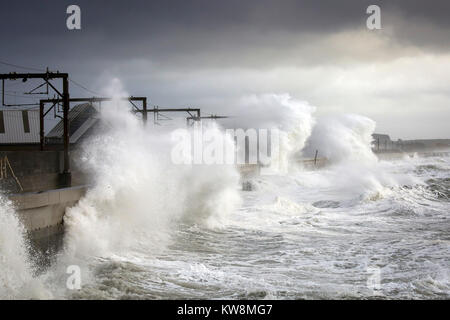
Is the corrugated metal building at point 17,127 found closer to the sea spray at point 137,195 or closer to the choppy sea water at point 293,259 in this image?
the sea spray at point 137,195

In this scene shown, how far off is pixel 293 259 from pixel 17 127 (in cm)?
2865

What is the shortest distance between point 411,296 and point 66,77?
12478mm

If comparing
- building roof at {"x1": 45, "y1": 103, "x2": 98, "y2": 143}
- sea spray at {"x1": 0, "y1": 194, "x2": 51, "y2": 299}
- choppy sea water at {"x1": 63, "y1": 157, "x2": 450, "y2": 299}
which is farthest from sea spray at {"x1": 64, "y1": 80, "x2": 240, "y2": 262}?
building roof at {"x1": 45, "y1": 103, "x2": 98, "y2": 143}

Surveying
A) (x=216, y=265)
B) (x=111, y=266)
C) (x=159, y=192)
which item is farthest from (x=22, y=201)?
(x=159, y=192)

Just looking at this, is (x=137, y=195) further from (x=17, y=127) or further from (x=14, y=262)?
(x=17, y=127)

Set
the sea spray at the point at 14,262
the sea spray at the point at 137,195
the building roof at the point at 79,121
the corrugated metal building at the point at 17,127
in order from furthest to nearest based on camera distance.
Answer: the building roof at the point at 79,121 < the corrugated metal building at the point at 17,127 < the sea spray at the point at 137,195 < the sea spray at the point at 14,262

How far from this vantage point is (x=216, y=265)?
32.1 ft

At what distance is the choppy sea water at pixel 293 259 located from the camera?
790cm

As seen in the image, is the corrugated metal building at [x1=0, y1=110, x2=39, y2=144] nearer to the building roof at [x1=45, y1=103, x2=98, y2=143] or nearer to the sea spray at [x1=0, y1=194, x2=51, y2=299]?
the building roof at [x1=45, y1=103, x2=98, y2=143]

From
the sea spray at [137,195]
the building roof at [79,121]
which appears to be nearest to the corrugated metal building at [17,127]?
the building roof at [79,121]

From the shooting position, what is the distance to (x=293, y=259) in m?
10.2

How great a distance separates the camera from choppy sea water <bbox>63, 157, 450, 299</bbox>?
7903mm

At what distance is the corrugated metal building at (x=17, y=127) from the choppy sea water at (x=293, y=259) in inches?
857

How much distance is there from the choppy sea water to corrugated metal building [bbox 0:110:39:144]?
21.8 metres
